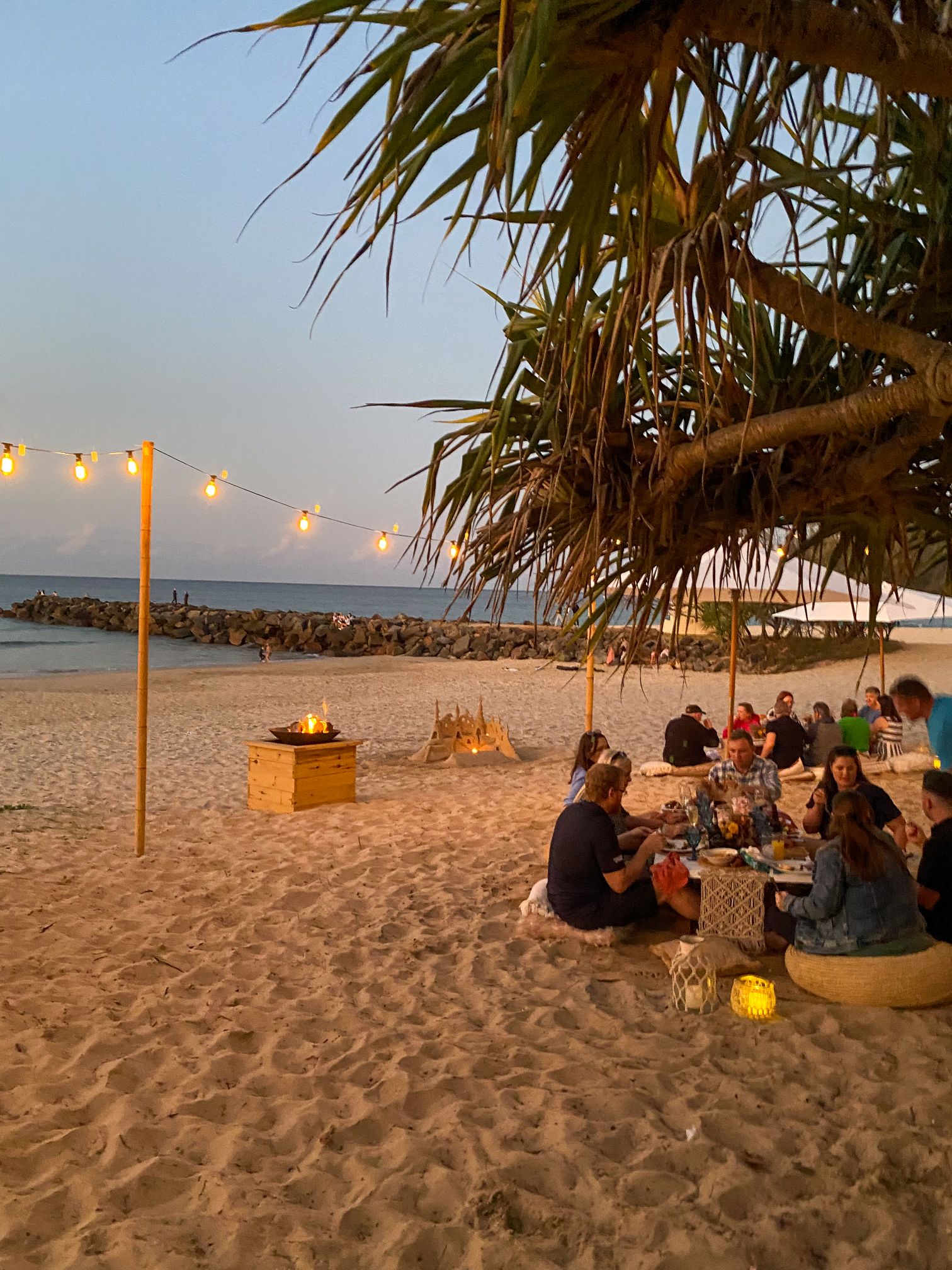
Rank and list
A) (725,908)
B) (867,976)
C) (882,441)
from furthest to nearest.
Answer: (725,908) → (867,976) → (882,441)

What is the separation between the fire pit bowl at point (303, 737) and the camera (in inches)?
279

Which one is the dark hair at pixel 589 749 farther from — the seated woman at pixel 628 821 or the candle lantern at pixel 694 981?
the candle lantern at pixel 694 981

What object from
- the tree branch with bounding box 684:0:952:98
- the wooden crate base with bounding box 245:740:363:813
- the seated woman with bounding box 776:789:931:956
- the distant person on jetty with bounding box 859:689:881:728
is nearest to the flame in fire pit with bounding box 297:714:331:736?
the wooden crate base with bounding box 245:740:363:813

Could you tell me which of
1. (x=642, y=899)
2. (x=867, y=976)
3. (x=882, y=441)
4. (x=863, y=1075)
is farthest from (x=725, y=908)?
(x=882, y=441)

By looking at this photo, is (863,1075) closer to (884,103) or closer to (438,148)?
(884,103)

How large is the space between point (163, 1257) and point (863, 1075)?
2.09 metres

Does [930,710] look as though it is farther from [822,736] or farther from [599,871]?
[822,736]

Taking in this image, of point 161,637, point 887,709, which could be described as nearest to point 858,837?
point 887,709

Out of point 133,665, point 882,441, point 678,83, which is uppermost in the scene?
point 678,83

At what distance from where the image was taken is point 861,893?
10.9 feet

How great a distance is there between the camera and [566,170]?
76.6 inches

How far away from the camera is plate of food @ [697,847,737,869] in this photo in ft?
13.5

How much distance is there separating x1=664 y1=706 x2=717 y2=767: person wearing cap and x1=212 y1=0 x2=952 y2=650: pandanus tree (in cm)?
390

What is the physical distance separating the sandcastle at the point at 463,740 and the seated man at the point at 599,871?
5268 millimetres
